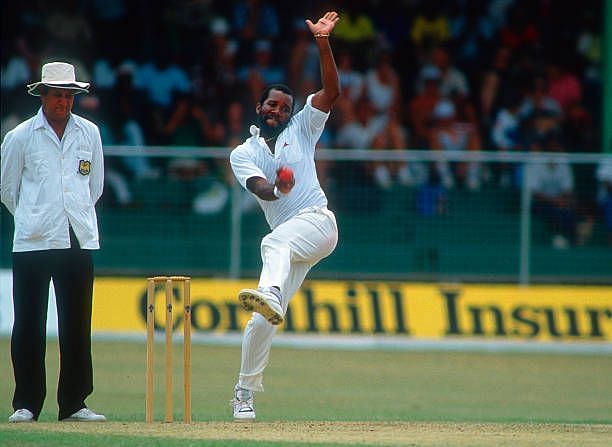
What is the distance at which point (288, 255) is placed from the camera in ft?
30.1

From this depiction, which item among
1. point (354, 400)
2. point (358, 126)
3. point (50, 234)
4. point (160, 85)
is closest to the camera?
point (50, 234)

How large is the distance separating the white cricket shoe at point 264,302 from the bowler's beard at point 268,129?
126 cm

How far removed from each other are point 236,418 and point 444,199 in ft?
24.8

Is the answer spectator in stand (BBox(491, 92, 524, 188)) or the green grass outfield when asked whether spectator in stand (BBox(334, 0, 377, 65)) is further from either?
the green grass outfield

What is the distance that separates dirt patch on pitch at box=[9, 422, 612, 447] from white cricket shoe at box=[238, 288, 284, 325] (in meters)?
0.72

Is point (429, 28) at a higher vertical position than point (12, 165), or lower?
higher

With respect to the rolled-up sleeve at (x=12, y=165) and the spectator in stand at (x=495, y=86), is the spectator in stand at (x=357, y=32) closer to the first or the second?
the spectator in stand at (x=495, y=86)

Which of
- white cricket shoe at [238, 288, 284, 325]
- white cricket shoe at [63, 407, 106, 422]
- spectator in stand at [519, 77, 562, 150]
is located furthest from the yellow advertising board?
white cricket shoe at [238, 288, 284, 325]

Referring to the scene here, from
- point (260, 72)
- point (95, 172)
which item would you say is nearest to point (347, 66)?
point (260, 72)

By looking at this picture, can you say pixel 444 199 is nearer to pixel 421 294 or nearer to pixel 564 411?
pixel 421 294

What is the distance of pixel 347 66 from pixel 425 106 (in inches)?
47.4

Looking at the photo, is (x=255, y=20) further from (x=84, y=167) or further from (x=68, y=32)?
(x=84, y=167)

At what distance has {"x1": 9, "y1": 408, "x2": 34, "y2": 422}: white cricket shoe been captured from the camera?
9.01 metres

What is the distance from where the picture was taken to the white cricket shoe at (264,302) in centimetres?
862
